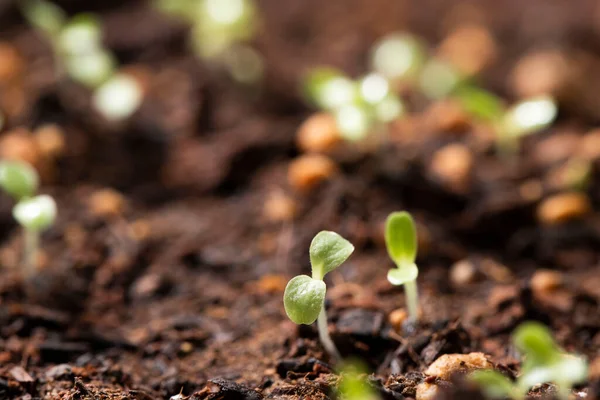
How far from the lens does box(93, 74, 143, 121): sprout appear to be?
6.17 ft

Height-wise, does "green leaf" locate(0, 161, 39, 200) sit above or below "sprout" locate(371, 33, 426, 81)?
below

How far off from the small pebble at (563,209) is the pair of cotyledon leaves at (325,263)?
0.66 metres

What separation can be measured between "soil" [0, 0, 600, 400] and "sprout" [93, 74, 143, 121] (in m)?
0.08

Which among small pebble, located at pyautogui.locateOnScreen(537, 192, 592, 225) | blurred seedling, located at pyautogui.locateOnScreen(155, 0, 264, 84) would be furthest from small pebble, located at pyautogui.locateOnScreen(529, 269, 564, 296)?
blurred seedling, located at pyautogui.locateOnScreen(155, 0, 264, 84)

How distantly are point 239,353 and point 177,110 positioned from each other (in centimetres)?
103

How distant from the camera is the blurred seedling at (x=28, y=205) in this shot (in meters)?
1.27

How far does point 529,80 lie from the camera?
6.89ft

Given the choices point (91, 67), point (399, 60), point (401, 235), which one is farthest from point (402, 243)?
point (91, 67)

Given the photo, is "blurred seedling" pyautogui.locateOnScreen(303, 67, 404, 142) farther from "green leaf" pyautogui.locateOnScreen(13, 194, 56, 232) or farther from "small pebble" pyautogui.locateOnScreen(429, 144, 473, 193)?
"green leaf" pyautogui.locateOnScreen(13, 194, 56, 232)

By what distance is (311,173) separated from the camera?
5.35ft

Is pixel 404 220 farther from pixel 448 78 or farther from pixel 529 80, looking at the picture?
pixel 529 80

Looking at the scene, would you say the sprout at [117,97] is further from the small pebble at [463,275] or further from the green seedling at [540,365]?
the green seedling at [540,365]

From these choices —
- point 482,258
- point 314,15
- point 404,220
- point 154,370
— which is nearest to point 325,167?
point 482,258

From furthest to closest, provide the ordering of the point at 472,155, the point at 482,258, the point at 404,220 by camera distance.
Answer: the point at 472,155
the point at 482,258
the point at 404,220
